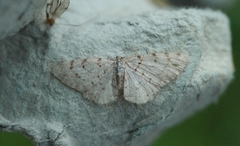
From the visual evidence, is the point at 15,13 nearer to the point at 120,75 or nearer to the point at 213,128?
the point at 120,75

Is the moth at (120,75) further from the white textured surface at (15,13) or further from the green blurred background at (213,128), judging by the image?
the green blurred background at (213,128)

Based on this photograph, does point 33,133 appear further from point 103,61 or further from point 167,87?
point 167,87

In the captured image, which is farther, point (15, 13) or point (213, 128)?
point (213, 128)

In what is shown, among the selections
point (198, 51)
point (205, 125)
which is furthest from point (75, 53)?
point (205, 125)

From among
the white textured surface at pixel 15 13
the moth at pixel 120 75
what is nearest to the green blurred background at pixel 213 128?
the moth at pixel 120 75

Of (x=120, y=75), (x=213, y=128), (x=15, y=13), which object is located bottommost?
(x=213, y=128)

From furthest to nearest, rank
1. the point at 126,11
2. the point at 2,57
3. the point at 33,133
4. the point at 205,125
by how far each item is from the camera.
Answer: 1. the point at 205,125
2. the point at 126,11
3. the point at 2,57
4. the point at 33,133

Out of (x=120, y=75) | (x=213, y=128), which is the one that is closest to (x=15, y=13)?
(x=120, y=75)

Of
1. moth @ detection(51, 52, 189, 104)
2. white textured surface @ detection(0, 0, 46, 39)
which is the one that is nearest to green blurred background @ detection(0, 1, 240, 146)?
moth @ detection(51, 52, 189, 104)
